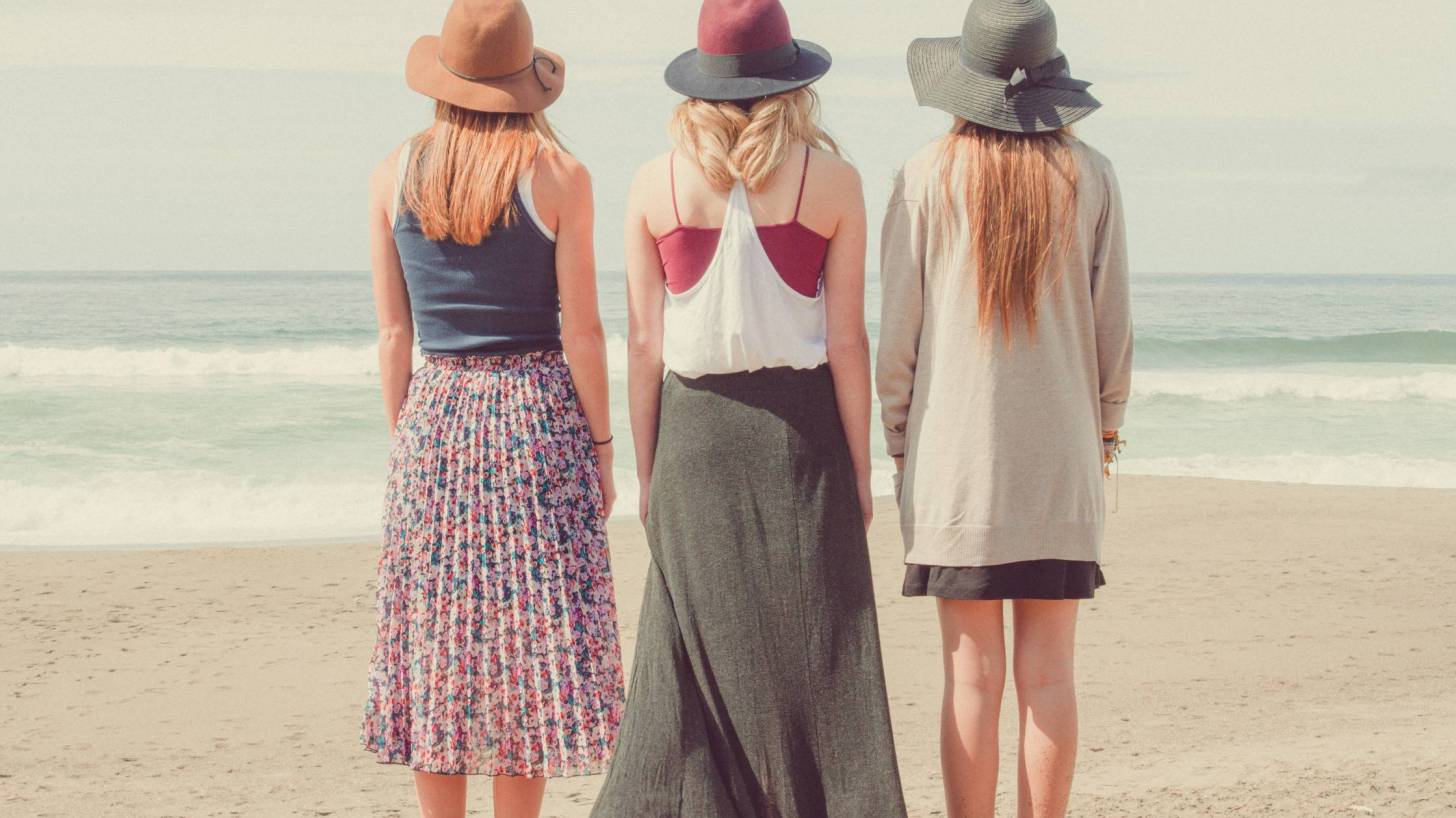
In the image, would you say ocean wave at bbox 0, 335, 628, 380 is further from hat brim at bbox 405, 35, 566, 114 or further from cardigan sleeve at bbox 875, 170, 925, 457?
cardigan sleeve at bbox 875, 170, 925, 457

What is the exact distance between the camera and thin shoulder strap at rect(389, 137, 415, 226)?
9.38ft

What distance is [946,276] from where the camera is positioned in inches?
107

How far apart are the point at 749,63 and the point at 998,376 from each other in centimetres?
76

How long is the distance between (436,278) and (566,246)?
0.29 m

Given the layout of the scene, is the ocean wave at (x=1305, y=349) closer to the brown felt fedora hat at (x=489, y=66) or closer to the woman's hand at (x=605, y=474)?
the woman's hand at (x=605, y=474)

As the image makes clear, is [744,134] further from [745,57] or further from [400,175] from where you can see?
[400,175]

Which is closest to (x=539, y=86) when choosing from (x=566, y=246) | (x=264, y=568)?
(x=566, y=246)

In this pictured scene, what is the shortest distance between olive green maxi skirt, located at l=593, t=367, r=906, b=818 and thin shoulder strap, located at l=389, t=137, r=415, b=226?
680 millimetres

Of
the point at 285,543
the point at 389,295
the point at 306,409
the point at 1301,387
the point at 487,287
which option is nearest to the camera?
the point at 487,287

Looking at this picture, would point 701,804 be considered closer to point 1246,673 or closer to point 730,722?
point 730,722

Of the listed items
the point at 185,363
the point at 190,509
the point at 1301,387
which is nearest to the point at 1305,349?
the point at 1301,387

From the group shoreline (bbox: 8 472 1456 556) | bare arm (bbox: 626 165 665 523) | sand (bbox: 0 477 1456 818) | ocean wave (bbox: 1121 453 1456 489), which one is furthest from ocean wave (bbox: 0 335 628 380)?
bare arm (bbox: 626 165 665 523)

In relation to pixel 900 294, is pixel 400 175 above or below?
above

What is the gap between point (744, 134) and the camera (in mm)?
2629
